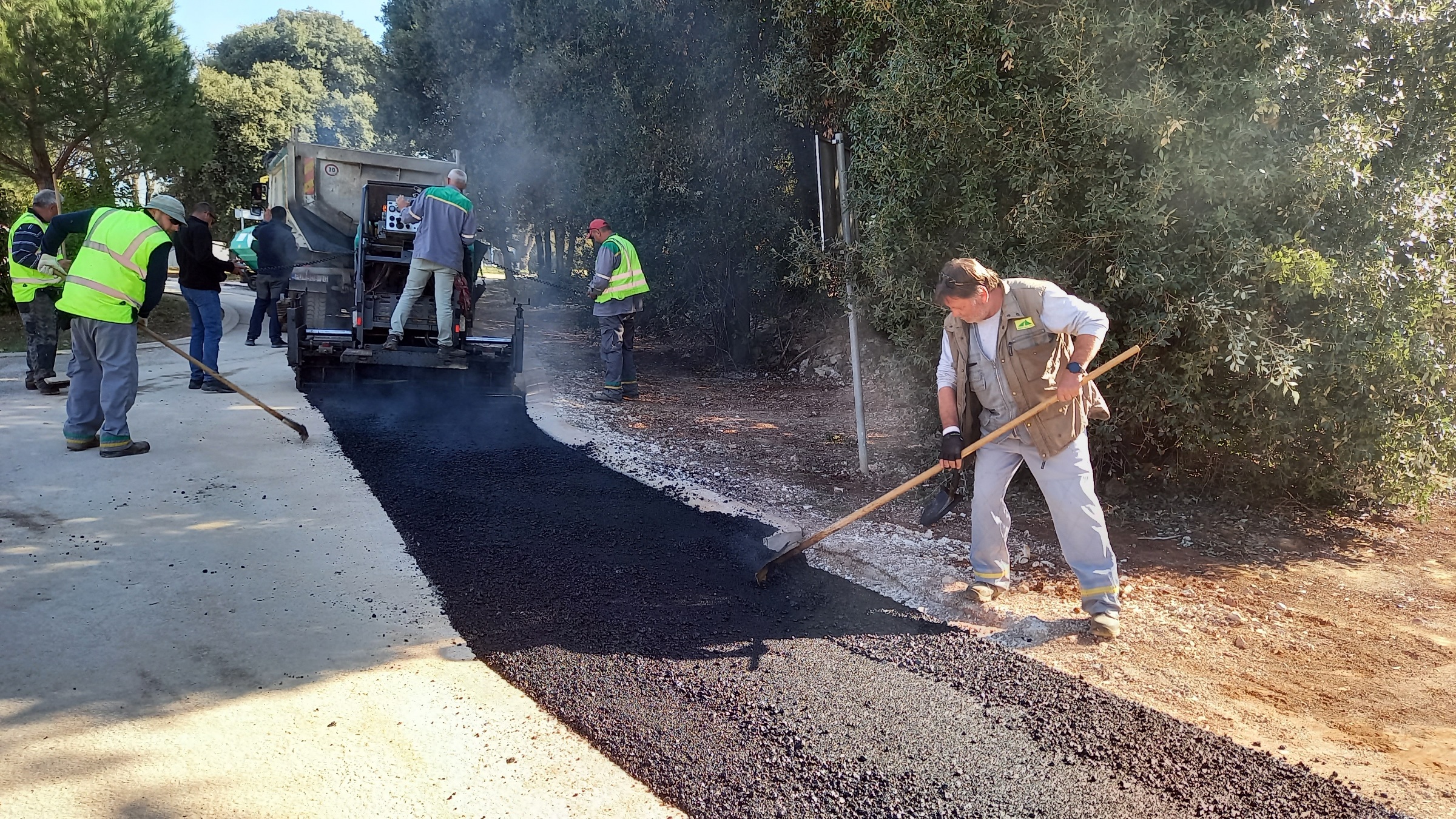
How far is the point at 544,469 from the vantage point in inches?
230

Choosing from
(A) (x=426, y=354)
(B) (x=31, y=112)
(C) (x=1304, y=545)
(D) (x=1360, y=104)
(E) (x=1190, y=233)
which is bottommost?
(C) (x=1304, y=545)

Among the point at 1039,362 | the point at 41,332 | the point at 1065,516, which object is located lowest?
the point at 1065,516

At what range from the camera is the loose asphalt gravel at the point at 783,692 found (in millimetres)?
2521

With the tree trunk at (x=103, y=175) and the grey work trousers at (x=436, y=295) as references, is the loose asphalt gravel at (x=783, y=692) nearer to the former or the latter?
the grey work trousers at (x=436, y=295)

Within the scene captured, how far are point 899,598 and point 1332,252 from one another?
268 cm

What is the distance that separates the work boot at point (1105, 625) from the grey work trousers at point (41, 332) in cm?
801

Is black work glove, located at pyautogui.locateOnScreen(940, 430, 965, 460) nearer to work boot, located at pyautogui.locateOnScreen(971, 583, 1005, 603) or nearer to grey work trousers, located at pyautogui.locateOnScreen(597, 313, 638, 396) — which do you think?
work boot, located at pyautogui.locateOnScreen(971, 583, 1005, 603)

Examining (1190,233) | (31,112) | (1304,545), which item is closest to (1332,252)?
(1190,233)

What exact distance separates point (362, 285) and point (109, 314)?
7.99 feet

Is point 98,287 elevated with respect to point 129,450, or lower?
elevated

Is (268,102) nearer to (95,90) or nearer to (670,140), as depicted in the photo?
(95,90)

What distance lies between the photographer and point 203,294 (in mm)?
8023

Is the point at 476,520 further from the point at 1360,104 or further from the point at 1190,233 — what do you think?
the point at 1360,104

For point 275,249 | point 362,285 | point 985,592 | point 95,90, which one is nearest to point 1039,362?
point 985,592
